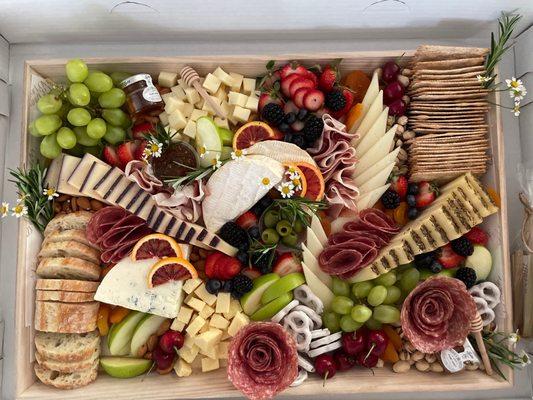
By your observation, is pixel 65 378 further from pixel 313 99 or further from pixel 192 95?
pixel 313 99

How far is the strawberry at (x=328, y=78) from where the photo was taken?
1728mm

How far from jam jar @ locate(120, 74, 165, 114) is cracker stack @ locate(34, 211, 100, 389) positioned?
440 millimetres

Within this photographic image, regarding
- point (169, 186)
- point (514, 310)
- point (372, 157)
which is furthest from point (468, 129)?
point (169, 186)

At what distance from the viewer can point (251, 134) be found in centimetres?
174

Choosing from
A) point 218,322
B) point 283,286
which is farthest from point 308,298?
point 218,322

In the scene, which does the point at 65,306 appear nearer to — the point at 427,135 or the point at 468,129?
the point at 427,135

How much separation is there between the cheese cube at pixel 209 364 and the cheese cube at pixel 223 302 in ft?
0.57

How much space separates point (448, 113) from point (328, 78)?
44 centimetres

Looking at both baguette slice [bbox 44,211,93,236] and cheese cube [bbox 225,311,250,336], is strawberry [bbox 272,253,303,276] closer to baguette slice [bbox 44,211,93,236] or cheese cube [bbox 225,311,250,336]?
cheese cube [bbox 225,311,250,336]

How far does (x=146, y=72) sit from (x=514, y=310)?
1.63 metres

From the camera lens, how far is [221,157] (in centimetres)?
175

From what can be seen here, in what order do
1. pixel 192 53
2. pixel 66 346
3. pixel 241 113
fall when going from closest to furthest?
pixel 66 346 → pixel 241 113 → pixel 192 53

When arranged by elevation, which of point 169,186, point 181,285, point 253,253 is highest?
point 169,186

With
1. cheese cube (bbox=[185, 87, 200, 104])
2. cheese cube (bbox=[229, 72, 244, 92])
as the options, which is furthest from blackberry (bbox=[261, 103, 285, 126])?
cheese cube (bbox=[185, 87, 200, 104])
